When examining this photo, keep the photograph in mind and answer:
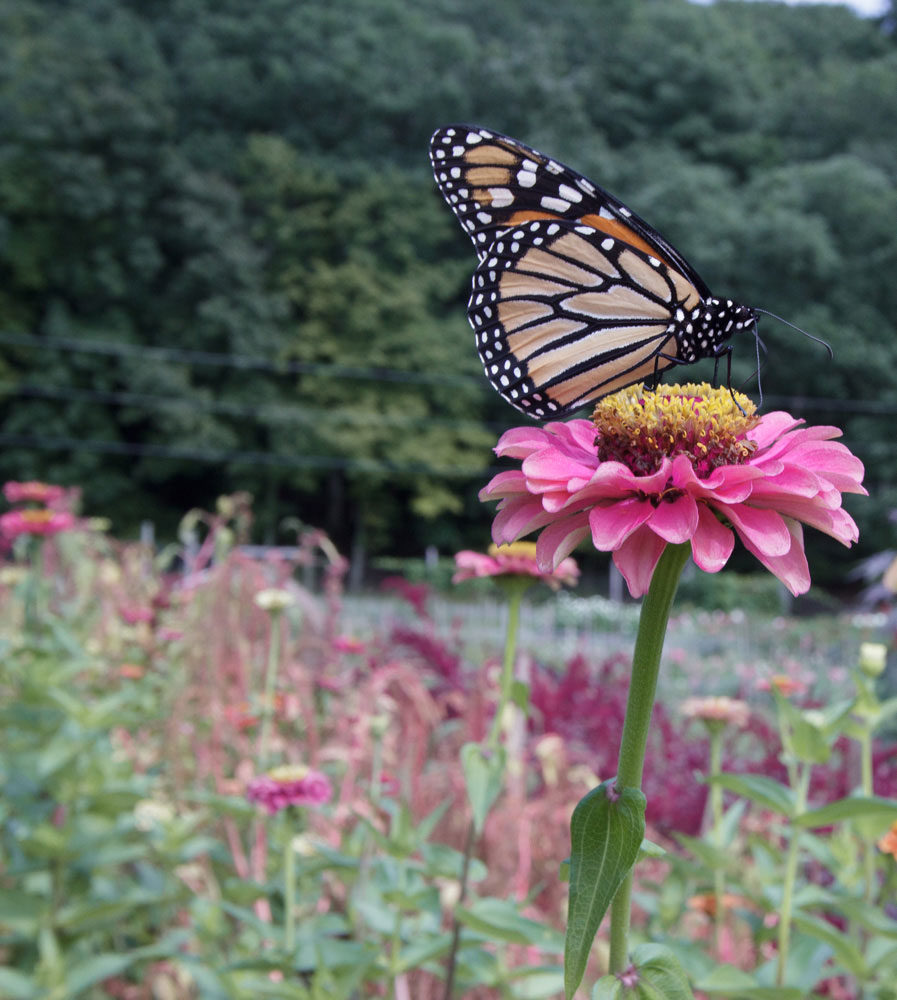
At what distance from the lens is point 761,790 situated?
99cm

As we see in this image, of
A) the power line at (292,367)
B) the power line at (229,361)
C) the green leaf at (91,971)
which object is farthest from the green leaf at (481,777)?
the power line at (229,361)

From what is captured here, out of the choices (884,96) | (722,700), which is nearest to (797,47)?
(884,96)

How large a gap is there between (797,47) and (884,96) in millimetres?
6335

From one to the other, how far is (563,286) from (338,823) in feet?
3.74

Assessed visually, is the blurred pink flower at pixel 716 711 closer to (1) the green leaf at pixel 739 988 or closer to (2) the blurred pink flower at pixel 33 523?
(1) the green leaf at pixel 739 988

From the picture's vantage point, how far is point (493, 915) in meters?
1.01

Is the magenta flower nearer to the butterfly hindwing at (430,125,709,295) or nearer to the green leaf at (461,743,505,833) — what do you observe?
the green leaf at (461,743,505,833)

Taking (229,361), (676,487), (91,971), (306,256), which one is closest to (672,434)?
(676,487)

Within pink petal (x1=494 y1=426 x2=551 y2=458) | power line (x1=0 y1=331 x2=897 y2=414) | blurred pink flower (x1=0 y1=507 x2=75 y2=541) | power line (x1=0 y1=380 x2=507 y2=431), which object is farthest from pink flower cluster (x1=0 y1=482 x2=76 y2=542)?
power line (x1=0 y1=331 x2=897 y2=414)

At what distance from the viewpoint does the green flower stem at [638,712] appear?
54 centimetres

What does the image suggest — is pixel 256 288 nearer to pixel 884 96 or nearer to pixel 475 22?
pixel 475 22

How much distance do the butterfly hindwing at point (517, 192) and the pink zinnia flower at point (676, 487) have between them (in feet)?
1.24

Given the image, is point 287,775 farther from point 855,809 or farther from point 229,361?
point 229,361

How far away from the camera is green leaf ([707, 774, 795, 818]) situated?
968mm
